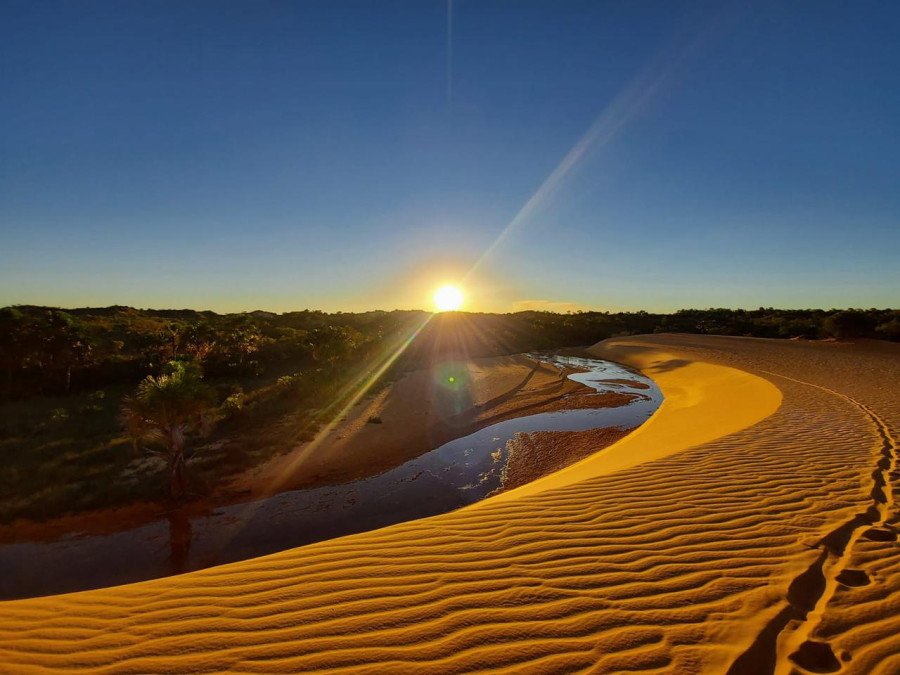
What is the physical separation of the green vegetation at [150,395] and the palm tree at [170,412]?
3 cm

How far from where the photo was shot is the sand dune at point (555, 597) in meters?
2.50

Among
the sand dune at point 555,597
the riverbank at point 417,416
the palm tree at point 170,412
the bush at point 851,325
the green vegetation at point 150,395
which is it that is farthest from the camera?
the bush at point 851,325

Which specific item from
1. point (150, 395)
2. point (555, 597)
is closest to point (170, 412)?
point (150, 395)

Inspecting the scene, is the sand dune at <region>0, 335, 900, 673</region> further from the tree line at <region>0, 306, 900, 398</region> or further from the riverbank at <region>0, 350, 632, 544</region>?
the tree line at <region>0, 306, 900, 398</region>

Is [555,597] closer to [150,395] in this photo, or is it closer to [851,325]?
[150,395]

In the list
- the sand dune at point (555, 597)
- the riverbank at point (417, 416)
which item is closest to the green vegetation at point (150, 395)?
the riverbank at point (417, 416)

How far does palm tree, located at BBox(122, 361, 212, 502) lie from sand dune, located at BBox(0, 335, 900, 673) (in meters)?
6.52

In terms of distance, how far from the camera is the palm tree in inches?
354

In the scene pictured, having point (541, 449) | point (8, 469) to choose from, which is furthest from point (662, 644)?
point (8, 469)

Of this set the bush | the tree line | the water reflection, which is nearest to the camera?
the water reflection

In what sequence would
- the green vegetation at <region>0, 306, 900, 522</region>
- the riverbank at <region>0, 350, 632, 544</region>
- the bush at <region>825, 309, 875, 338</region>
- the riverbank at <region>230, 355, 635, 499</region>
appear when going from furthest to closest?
1. the bush at <region>825, 309, 875, 338</region>
2. the riverbank at <region>230, 355, 635, 499</region>
3. the green vegetation at <region>0, 306, 900, 522</region>
4. the riverbank at <region>0, 350, 632, 544</region>

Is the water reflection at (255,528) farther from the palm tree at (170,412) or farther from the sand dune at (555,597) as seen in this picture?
the sand dune at (555,597)

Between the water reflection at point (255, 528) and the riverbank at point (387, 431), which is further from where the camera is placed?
the riverbank at point (387, 431)

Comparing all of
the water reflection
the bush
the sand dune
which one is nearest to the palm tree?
the water reflection
